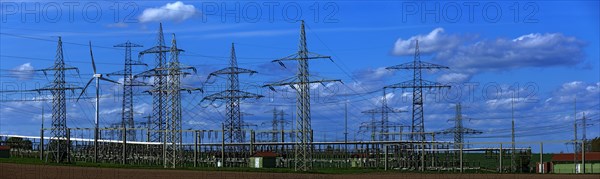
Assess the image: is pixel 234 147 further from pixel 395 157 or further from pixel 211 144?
pixel 395 157

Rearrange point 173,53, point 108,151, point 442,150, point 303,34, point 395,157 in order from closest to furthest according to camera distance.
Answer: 1. point 303,34
2. point 173,53
3. point 442,150
4. point 395,157
5. point 108,151

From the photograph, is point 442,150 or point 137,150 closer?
point 442,150

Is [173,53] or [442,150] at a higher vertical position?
[173,53]

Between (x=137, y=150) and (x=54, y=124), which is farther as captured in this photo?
(x=137, y=150)

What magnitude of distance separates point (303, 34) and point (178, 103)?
14657 mm

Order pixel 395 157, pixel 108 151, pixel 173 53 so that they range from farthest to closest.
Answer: pixel 108 151
pixel 395 157
pixel 173 53

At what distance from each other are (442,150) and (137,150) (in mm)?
47361

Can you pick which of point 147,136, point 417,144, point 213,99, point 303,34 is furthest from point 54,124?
point 417,144

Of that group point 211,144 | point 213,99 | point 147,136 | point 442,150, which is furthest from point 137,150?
point 442,150

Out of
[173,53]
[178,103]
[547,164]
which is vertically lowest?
[547,164]

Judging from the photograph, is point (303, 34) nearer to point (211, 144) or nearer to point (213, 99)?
point (213, 99)

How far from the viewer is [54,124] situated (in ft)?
295

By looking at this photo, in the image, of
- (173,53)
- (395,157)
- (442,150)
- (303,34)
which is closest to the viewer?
(303,34)

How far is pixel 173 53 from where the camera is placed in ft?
243
